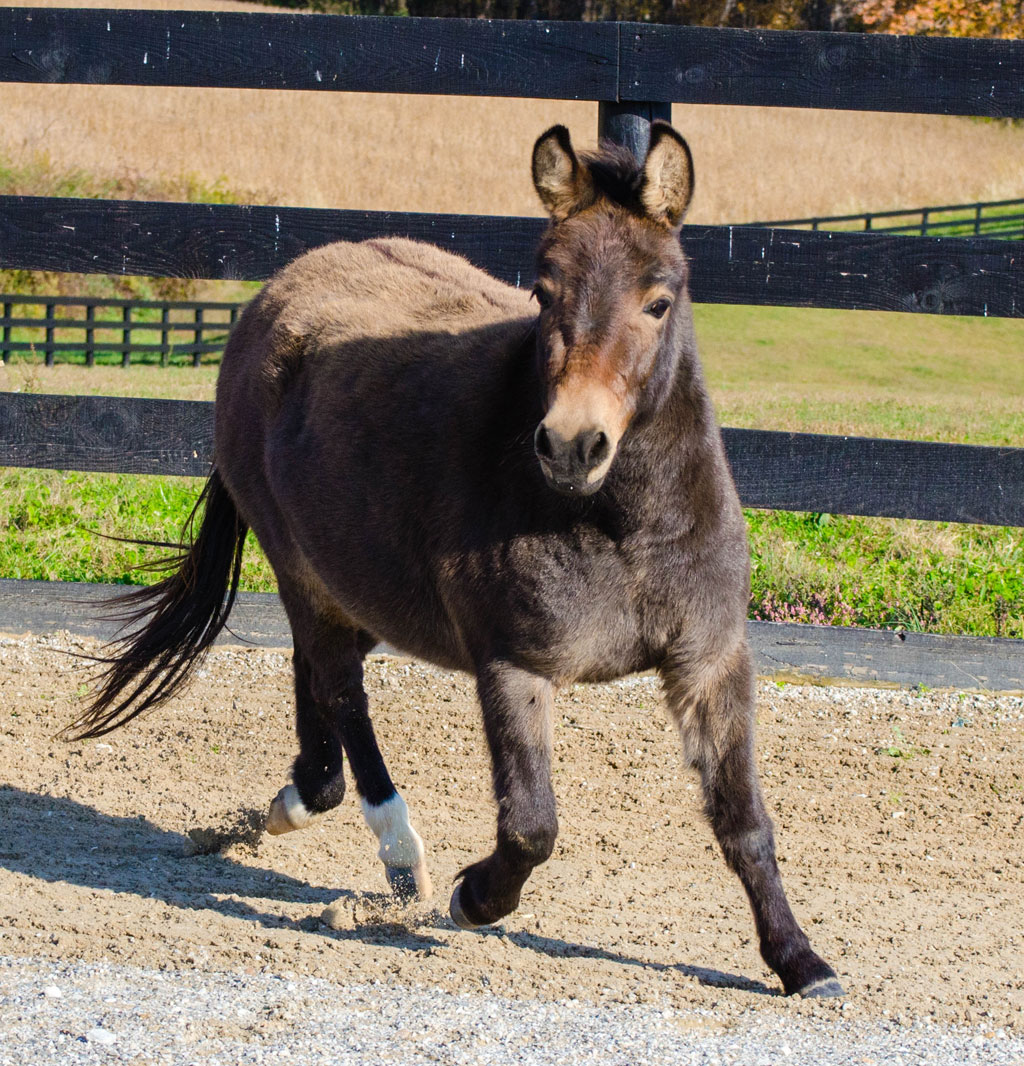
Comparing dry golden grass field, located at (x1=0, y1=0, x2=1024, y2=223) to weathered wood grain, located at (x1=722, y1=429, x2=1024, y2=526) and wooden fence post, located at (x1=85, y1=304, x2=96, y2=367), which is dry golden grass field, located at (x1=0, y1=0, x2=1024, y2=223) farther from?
weathered wood grain, located at (x1=722, y1=429, x2=1024, y2=526)

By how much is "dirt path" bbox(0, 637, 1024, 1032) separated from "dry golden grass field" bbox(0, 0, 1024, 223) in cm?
2159

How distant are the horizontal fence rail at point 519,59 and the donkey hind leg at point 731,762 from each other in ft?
9.54

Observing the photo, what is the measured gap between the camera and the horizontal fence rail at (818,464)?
5250mm

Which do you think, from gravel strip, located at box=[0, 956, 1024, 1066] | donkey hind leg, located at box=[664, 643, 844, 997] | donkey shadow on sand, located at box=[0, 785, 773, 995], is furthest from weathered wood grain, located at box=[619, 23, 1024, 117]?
gravel strip, located at box=[0, 956, 1024, 1066]

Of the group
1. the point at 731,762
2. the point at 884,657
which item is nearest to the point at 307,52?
the point at 884,657

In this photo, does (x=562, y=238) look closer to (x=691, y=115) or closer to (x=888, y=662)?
(x=888, y=662)

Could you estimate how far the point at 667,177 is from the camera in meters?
2.98

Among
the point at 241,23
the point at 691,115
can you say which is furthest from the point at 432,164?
the point at 241,23

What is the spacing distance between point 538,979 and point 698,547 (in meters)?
1.11

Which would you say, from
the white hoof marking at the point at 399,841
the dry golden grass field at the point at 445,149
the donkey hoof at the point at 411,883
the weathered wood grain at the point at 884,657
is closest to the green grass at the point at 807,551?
the weathered wood grain at the point at 884,657

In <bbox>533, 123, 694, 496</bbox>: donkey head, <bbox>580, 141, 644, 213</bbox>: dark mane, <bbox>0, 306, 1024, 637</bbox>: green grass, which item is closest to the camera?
<bbox>533, 123, 694, 496</bbox>: donkey head

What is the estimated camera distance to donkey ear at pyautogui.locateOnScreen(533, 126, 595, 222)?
300cm

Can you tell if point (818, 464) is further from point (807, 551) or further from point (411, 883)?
point (411, 883)

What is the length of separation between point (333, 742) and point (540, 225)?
2.35 metres
